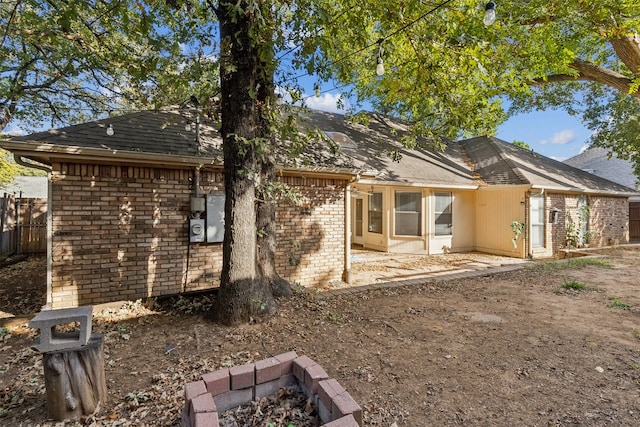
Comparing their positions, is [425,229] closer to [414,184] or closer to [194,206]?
[414,184]

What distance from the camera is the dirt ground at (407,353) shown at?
8.64 feet

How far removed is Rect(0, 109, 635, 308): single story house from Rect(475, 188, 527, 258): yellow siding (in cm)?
4

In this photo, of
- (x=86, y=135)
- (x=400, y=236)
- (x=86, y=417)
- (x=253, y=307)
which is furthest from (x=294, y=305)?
(x=400, y=236)

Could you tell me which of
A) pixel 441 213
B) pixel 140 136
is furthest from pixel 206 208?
pixel 441 213

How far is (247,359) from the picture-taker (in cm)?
339

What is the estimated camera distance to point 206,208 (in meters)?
5.91

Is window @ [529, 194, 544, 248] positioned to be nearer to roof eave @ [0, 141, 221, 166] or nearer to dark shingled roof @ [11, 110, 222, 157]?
dark shingled roof @ [11, 110, 222, 157]

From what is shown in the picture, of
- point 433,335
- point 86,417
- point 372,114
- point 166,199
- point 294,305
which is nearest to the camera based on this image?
point 86,417

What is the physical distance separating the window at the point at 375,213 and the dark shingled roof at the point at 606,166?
21.5m

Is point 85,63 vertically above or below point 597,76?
below

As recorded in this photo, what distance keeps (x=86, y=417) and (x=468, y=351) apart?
3733mm

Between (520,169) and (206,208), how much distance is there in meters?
11.2

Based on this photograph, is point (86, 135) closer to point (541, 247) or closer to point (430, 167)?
point (430, 167)

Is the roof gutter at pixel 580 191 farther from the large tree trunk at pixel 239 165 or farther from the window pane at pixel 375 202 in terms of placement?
the large tree trunk at pixel 239 165
